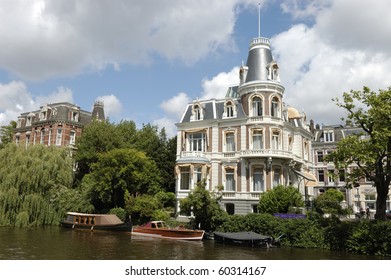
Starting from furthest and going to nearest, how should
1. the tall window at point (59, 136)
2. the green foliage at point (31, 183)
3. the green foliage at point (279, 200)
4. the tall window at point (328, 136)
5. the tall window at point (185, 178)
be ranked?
the tall window at point (328, 136) < the tall window at point (59, 136) < the tall window at point (185, 178) < the green foliage at point (31, 183) < the green foliage at point (279, 200)

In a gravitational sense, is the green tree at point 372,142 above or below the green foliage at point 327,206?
above

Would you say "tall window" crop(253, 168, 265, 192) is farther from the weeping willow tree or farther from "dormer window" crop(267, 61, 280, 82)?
the weeping willow tree

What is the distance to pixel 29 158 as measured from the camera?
32.2m

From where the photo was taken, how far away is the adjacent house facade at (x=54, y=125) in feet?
158

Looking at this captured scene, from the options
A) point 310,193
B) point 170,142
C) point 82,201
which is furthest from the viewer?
point 170,142

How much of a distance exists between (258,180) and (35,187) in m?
20.7

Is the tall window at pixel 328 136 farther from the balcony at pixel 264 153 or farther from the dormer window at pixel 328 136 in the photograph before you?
the balcony at pixel 264 153

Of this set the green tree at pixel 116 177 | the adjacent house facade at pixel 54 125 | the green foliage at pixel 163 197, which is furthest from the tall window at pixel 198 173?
the adjacent house facade at pixel 54 125

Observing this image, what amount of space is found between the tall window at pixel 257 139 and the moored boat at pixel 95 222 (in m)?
13.8

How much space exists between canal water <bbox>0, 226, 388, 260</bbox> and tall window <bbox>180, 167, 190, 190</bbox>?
898cm

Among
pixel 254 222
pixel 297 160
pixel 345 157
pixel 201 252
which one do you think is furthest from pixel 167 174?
pixel 345 157

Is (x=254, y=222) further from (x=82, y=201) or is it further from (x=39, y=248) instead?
(x=82, y=201)

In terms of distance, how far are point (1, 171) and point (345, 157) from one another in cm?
2870

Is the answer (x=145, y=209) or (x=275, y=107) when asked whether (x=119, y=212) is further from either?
(x=275, y=107)
